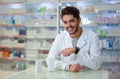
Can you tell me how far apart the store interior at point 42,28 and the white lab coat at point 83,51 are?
7.27 feet

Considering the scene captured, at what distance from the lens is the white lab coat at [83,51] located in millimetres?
2348

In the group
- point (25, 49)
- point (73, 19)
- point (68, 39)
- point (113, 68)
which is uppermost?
point (73, 19)

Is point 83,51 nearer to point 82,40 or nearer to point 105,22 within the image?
point 82,40

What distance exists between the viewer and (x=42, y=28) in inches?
220

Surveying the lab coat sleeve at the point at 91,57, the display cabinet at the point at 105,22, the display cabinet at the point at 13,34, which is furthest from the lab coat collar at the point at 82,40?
the display cabinet at the point at 13,34

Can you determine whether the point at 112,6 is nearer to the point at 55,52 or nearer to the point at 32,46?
the point at 32,46

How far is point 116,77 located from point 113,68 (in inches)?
28.3

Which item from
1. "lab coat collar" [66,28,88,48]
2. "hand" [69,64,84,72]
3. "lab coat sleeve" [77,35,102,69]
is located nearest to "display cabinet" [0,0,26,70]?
"lab coat collar" [66,28,88,48]

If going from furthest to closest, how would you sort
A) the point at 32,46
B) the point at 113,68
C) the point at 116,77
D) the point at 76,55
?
the point at 32,46 < the point at 113,68 < the point at 116,77 < the point at 76,55

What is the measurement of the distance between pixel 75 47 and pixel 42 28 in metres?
3.32

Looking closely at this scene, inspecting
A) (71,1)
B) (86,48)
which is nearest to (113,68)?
(71,1)

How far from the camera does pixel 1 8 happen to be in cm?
596

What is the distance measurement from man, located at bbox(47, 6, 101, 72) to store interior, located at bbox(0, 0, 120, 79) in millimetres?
2228

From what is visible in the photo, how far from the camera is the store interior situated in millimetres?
4980
